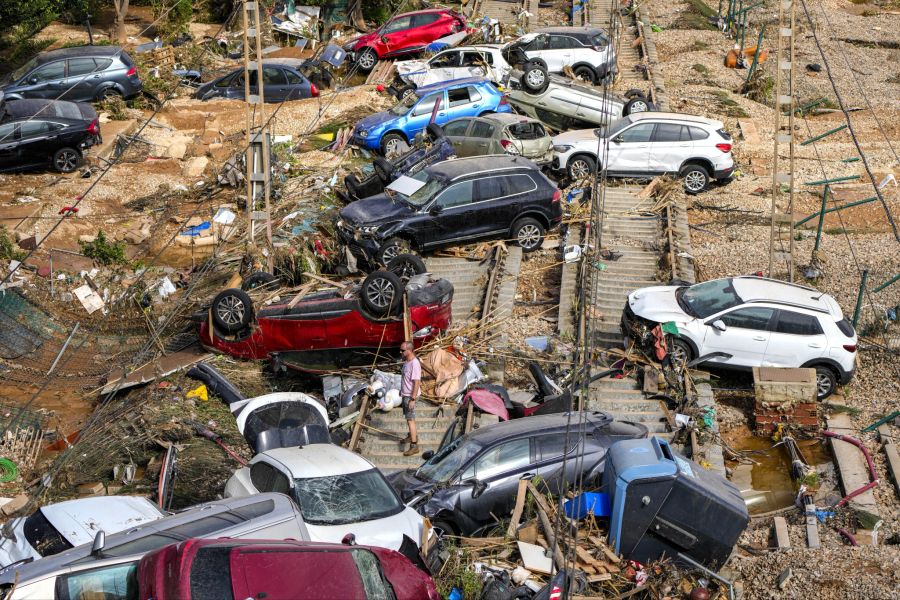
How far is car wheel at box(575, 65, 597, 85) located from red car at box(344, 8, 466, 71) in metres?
4.80

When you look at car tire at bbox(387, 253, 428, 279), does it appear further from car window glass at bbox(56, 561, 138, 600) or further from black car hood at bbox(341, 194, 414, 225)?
car window glass at bbox(56, 561, 138, 600)

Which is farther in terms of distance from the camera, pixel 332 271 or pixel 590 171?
pixel 590 171

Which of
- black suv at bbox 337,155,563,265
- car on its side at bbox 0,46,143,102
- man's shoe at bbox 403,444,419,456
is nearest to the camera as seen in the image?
man's shoe at bbox 403,444,419,456

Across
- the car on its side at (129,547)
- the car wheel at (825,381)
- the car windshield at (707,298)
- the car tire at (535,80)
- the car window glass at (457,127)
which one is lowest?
the car wheel at (825,381)

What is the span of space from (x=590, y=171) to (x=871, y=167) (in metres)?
7.05

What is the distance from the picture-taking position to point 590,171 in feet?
70.8

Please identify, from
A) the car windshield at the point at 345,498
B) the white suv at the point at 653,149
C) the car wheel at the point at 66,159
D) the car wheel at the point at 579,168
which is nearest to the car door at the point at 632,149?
the white suv at the point at 653,149

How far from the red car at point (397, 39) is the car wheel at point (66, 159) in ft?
31.6

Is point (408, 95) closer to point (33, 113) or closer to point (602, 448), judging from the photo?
point (33, 113)

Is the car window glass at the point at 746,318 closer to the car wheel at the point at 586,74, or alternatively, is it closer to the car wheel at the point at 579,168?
the car wheel at the point at 579,168

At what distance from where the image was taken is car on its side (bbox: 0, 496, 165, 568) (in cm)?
930

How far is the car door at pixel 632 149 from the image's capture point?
21281 mm

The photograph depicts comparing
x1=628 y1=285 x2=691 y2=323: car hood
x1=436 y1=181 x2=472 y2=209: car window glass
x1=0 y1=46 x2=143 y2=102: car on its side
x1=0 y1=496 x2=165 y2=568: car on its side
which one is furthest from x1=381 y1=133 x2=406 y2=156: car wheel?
x1=0 y1=496 x2=165 y2=568: car on its side

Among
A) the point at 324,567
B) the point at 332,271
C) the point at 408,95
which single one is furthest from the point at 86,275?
the point at 324,567
